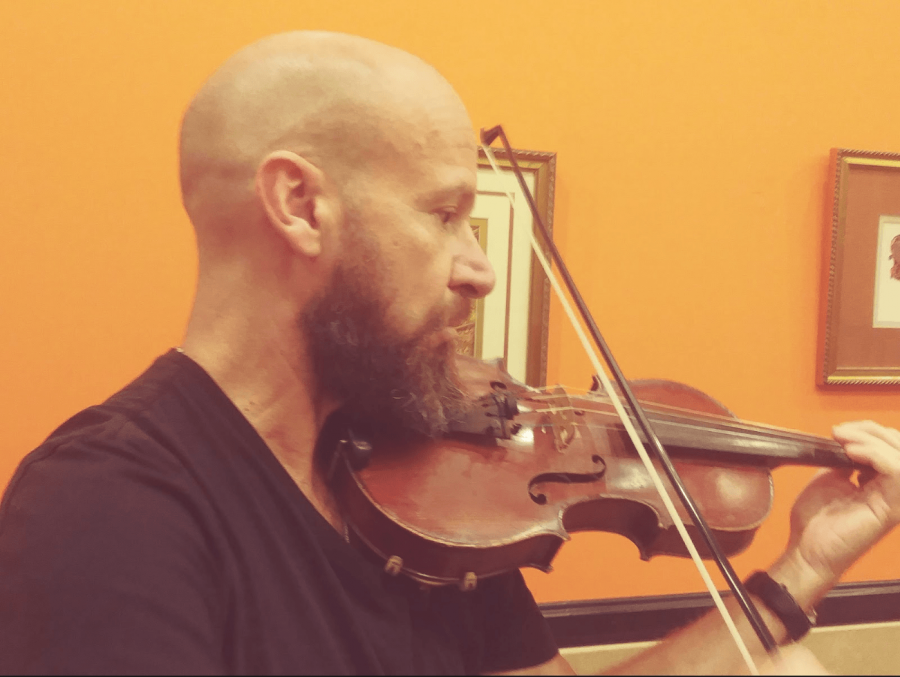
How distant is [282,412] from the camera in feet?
2.06

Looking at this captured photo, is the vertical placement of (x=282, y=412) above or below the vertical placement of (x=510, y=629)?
above

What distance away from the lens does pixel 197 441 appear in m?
0.55

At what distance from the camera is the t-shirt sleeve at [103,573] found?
411 millimetres

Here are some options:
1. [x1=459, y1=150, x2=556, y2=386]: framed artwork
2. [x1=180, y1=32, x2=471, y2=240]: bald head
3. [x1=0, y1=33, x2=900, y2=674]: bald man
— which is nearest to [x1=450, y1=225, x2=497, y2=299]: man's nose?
[x1=0, y1=33, x2=900, y2=674]: bald man

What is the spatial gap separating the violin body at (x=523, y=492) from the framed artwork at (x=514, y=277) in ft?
1.01

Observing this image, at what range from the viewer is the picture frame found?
124 cm

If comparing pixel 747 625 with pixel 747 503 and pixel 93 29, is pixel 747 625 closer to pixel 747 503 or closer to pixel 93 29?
pixel 747 503

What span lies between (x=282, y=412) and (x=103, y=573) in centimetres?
23

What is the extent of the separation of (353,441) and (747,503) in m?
0.48

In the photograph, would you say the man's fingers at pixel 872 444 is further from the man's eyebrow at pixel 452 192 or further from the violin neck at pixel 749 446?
the man's eyebrow at pixel 452 192

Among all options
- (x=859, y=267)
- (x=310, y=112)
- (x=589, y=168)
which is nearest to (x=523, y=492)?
(x=310, y=112)

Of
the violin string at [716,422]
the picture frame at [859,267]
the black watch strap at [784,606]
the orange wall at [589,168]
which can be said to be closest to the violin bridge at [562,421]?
the violin string at [716,422]

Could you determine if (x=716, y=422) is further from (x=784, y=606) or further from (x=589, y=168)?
(x=589, y=168)

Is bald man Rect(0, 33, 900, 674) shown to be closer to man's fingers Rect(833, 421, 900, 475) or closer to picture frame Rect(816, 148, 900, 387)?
man's fingers Rect(833, 421, 900, 475)
